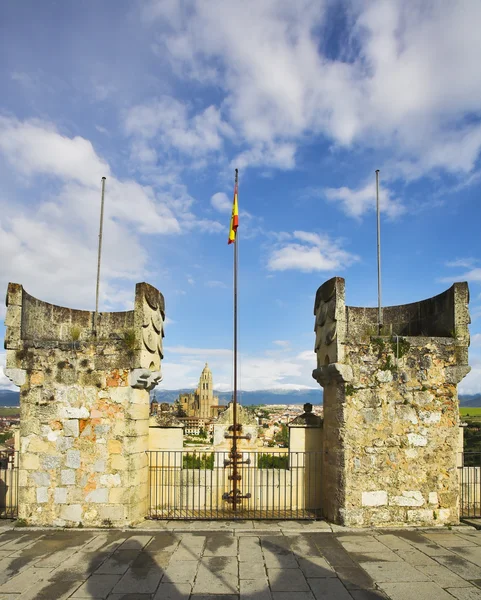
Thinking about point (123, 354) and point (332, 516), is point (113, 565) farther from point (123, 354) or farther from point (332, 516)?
point (332, 516)

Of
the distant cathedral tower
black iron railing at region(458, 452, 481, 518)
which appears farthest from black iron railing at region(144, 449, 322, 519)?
the distant cathedral tower

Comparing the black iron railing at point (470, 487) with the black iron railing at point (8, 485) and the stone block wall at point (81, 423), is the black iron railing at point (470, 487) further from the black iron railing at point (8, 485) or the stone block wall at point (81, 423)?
the black iron railing at point (8, 485)

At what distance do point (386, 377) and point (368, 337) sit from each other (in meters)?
0.82

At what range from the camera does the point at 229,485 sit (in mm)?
8477

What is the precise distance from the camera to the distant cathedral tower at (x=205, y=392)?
71331mm

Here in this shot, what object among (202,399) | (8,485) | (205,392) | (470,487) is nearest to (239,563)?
(8,485)

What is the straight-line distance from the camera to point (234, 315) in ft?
29.6

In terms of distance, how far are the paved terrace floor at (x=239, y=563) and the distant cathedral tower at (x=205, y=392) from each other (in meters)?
64.7

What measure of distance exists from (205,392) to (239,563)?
70.2 m

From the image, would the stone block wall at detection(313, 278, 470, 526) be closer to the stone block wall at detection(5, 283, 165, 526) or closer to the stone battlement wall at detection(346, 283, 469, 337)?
the stone battlement wall at detection(346, 283, 469, 337)

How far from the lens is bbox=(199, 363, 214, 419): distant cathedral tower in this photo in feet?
234

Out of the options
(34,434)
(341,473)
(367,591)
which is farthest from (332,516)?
(34,434)

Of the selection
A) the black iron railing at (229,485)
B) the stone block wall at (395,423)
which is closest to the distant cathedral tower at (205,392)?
the black iron railing at (229,485)

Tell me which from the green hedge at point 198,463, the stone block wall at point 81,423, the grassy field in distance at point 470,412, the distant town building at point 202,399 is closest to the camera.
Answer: the stone block wall at point 81,423
